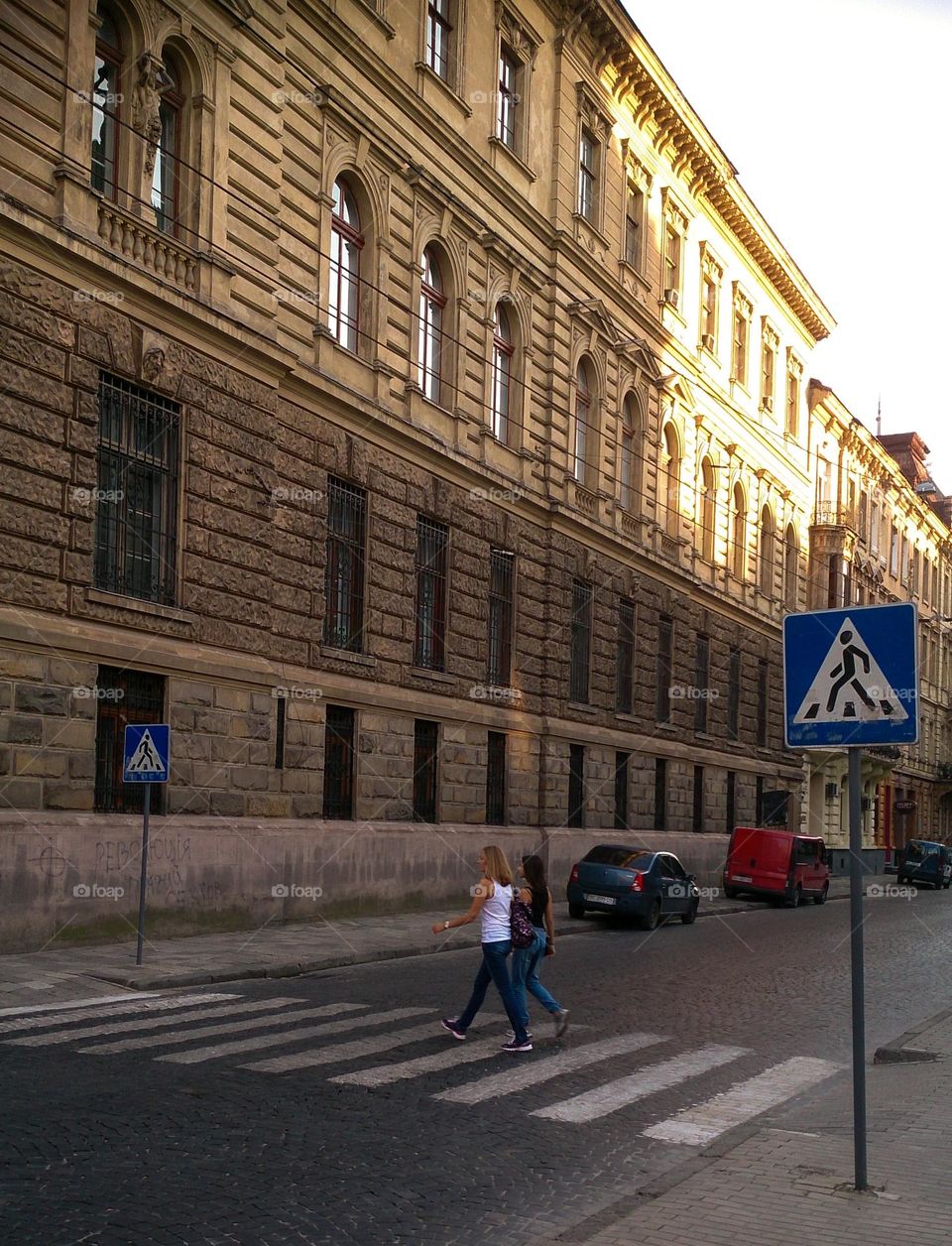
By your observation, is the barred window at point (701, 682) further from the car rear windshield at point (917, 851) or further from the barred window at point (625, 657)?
the car rear windshield at point (917, 851)

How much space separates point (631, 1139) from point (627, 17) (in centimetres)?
3105

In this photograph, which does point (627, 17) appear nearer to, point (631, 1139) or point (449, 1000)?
point (449, 1000)

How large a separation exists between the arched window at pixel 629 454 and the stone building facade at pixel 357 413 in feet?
0.62

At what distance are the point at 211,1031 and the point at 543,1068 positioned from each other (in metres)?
2.93

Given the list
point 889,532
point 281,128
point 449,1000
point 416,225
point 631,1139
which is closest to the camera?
point 631,1139

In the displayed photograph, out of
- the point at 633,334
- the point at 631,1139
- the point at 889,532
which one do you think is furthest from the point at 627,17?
the point at 889,532

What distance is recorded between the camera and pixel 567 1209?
7406 mm

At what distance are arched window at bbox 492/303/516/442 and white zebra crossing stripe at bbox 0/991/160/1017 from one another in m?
17.6
